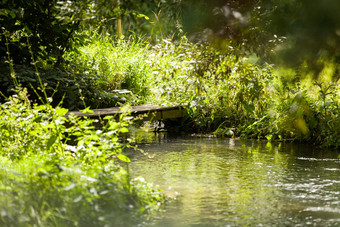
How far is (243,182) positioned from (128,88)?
15.4ft

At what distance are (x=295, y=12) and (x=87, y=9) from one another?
1540mm

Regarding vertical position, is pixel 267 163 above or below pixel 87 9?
below

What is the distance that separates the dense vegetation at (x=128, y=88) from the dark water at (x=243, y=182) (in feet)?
1.24

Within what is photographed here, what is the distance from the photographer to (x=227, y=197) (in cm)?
404

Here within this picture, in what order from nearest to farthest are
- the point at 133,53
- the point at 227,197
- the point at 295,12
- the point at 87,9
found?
the point at 295,12 < the point at 87,9 < the point at 227,197 < the point at 133,53

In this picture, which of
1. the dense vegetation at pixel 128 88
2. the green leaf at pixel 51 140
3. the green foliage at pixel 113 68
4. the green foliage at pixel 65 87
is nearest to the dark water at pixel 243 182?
the dense vegetation at pixel 128 88

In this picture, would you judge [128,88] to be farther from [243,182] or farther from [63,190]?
[63,190]

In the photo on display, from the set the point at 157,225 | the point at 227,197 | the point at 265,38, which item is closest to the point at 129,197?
the point at 157,225

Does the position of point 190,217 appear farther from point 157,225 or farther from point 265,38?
point 265,38

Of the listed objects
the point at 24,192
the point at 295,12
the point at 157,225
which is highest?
the point at 295,12

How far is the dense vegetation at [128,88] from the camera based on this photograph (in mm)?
2607

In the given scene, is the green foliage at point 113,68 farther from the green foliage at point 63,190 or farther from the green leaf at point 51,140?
the green leaf at point 51,140

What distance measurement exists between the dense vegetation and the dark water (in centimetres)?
A: 38

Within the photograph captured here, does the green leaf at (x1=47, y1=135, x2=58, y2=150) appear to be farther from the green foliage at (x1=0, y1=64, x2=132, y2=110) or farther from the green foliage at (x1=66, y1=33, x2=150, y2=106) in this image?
the green foliage at (x1=66, y1=33, x2=150, y2=106)
